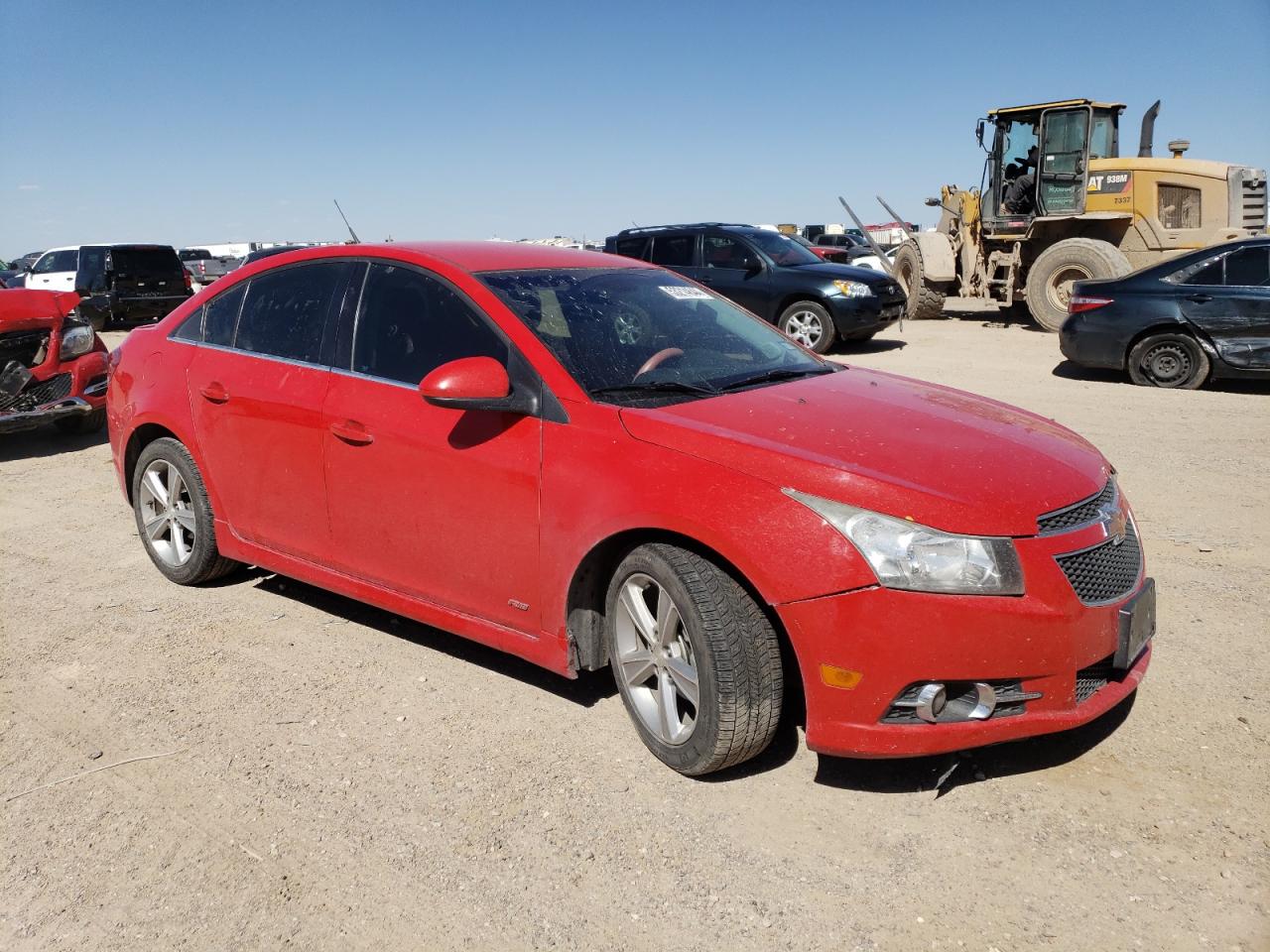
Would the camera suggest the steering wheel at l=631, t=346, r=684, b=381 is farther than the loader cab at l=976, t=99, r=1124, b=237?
No

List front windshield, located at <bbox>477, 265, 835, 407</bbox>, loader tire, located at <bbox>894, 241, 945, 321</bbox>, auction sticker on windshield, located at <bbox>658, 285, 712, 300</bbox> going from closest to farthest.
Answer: front windshield, located at <bbox>477, 265, 835, 407</bbox> → auction sticker on windshield, located at <bbox>658, 285, 712, 300</bbox> → loader tire, located at <bbox>894, 241, 945, 321</bbox>

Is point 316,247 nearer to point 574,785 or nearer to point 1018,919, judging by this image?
point 574,785

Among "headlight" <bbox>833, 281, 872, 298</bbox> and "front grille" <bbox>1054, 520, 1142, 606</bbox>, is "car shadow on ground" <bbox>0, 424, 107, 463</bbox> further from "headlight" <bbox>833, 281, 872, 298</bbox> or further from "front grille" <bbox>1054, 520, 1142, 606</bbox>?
"headlight" <bbox>833, 281, 872, 298</bbox>

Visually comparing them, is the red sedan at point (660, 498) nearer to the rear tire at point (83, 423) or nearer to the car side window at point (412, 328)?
the car side window at point (412, 328)

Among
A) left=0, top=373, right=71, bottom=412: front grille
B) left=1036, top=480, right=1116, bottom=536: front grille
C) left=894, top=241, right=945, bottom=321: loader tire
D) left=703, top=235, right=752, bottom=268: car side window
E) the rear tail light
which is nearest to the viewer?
left=1036, top=480, right=1116, bottom=536: front grille

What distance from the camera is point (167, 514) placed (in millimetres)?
4934

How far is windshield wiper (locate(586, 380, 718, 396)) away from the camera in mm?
3412

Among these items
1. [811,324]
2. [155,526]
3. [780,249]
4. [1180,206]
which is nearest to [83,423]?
[155,526]

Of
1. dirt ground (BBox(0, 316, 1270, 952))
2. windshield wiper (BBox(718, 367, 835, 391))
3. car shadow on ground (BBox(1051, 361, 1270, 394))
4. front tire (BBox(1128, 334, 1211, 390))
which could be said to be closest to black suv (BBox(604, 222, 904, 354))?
car shadow on ground (BBox(1051, 361, 1270, 394))

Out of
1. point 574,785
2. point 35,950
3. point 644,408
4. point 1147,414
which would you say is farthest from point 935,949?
point 1147,414

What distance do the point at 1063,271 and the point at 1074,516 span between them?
13.8m

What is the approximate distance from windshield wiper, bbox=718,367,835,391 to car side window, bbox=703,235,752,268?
10.2 meters

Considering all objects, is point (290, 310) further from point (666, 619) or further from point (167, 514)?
point (666, 619)

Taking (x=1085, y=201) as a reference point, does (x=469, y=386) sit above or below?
below
